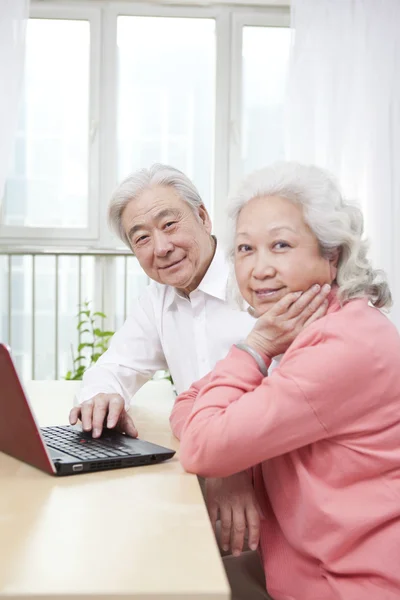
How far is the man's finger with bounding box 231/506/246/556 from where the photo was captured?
1.13m

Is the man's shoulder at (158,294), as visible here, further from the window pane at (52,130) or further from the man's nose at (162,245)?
the window pane at (52,130)

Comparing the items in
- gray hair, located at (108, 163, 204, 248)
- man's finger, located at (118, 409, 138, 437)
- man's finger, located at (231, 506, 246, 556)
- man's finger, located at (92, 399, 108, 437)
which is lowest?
man's finger, located at (231, 506, 246, 556)

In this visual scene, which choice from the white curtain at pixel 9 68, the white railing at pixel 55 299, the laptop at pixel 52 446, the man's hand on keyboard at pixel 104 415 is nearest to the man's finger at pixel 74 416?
the man's hand on keyboard at pixel 104 415

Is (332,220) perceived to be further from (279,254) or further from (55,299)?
(55,299)

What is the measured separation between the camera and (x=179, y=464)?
1100mm

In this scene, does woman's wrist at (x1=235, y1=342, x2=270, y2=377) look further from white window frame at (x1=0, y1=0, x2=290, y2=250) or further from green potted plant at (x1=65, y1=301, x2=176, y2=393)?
white window frame at (x1=0, y1=0, x2=290, y2=250)

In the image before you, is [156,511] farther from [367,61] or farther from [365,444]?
[367,61]

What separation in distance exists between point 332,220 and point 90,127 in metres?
3.04

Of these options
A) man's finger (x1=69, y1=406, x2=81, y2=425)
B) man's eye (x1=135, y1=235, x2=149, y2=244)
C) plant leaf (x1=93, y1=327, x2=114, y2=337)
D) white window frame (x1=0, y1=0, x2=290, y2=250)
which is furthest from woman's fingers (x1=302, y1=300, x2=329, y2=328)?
white window frame (x1=0, y1=0, x2=290, y2=250)

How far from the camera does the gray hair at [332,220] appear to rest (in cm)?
113

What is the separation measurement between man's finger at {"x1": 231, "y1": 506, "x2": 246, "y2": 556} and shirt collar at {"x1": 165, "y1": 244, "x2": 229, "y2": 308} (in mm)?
740

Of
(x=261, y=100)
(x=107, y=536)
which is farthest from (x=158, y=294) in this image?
(x=261, y=100)

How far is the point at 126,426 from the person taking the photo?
4.28 ft

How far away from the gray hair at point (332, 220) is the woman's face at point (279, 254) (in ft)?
0.05
